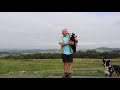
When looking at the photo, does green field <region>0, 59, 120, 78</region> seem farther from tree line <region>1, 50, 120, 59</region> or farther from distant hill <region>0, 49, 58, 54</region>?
distant hill <region>0, 49, 58, 54</region>

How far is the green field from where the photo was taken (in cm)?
801

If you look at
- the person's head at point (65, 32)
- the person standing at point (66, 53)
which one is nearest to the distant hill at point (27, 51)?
the person standing at point (66, 53)

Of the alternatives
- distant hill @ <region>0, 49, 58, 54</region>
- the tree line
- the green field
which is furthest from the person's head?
the green field

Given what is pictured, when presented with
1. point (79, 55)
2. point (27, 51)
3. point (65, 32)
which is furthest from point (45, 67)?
point (65, 32)

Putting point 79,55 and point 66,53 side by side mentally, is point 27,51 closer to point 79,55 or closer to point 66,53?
point 66,53

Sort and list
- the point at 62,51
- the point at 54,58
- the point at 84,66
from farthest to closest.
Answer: the point at 84,66
the point at 54,58
the point at 62,51

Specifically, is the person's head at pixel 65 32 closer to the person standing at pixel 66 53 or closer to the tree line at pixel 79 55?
the person standing at pixel 66 53

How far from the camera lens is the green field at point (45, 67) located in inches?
315

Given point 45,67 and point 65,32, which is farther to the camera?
point 45,67

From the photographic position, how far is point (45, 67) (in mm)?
8531
